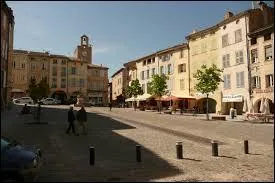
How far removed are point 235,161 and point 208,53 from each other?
119 feet

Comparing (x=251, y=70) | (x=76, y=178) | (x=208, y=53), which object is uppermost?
(x=208, y=53)

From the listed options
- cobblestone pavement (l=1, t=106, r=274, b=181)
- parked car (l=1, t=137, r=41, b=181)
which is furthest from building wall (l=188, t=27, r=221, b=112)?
parked car (l=1, t=137, r=41, b=181)

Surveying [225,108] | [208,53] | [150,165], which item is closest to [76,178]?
[150,165]

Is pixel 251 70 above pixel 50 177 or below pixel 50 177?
above

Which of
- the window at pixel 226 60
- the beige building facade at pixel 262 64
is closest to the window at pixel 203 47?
the window at pixel 226 60

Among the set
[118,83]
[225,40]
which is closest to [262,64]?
[225,40]

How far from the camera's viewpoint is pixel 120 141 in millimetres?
16766

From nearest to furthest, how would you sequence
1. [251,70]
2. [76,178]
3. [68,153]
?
[76,178]
[68,153]
[251,70]

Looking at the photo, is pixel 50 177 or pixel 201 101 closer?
pixel 50 177

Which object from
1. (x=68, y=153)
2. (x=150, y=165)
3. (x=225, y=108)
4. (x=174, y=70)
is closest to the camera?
(x=150, y=165)

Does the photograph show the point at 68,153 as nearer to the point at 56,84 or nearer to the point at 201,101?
the point at 201,101

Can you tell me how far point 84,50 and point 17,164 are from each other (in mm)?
79596

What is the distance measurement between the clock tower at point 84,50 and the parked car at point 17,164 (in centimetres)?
7723

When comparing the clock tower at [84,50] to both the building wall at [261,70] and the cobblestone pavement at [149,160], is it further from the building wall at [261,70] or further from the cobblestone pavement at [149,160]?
the cobblestone pavement at [149,160]
